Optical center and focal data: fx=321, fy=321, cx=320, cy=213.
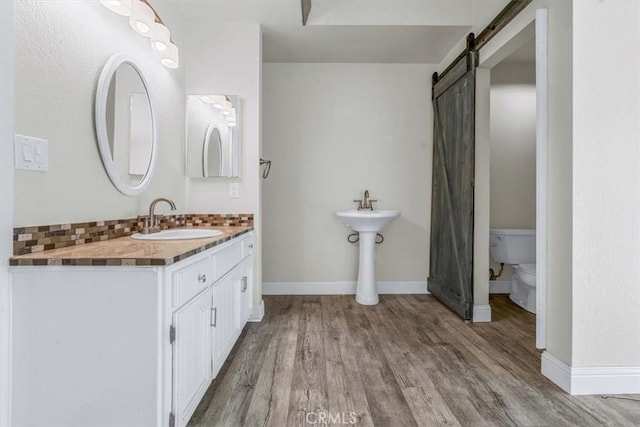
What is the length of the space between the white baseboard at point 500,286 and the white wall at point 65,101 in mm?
3263

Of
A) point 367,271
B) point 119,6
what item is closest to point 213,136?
point 119,6

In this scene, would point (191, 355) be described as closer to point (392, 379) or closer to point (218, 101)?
point (392, 379)

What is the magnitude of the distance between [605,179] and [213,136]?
8.07 ft

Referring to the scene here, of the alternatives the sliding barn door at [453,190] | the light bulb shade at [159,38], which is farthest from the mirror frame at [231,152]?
the sliding barn door at [453,190]

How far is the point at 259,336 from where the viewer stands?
89.1 inches

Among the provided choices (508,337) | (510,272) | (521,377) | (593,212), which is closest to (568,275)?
(593,212)

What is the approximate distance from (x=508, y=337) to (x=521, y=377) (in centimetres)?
59

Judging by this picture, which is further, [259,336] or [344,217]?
[344,217]

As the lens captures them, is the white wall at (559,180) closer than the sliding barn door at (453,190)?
Yes

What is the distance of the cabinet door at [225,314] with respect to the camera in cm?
159

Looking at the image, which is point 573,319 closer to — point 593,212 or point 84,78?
point 593,212

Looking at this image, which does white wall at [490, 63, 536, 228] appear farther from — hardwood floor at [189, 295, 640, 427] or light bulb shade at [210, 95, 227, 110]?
light bulb shade at [210, 95, 227, 110]

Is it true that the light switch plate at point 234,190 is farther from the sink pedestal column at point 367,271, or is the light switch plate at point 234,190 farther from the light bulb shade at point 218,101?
the sink pedestal column at point 367,271

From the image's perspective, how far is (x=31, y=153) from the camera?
3.72ft
